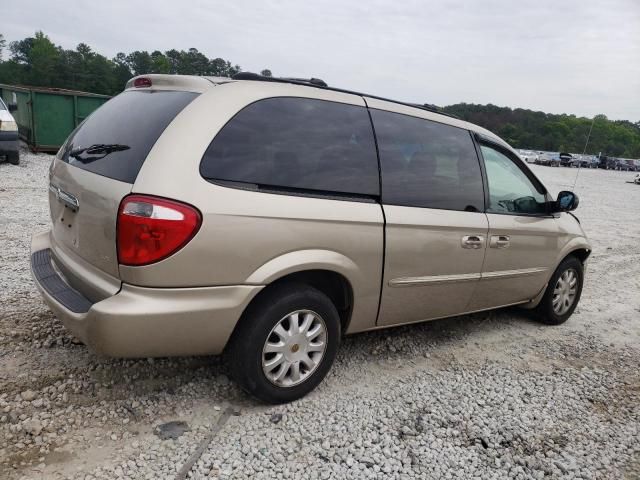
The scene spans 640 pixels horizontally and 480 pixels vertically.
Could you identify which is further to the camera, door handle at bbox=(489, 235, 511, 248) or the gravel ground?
door handle at bbox=(489, 235, 511, 248)

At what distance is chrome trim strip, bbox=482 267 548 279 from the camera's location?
145 inches

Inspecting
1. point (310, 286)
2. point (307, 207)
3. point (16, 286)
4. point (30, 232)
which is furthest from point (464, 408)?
point (30, 232)

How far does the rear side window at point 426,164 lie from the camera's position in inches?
120

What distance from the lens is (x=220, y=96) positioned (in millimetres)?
2477

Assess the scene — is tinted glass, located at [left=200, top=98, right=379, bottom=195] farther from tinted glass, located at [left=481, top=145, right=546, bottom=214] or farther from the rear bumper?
tinted glass, located at [left=481, top=145, right=546, bottom=214]

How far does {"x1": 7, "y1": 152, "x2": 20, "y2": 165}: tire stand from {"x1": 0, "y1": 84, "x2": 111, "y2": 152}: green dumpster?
229 cm

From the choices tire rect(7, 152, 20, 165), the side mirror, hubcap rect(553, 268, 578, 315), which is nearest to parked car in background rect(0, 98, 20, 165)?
tire rect(7, 152, 20, 165)

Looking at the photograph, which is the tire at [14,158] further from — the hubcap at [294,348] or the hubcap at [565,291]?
the hubcap at [565,291]

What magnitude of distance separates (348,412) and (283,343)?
58cm

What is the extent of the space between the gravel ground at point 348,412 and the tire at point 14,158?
28.7 feet

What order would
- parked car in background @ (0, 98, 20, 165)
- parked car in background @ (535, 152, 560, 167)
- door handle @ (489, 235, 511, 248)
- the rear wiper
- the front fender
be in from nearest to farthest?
the rear wiper < door handle @ (489, 235, 511, 248) < the front fender < parked car in background @ (0, 98, 20, 165) < parked car in background @ (535, 152, 560, 167)

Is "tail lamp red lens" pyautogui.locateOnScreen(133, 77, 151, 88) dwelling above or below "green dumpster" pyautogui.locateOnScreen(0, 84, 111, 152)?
above

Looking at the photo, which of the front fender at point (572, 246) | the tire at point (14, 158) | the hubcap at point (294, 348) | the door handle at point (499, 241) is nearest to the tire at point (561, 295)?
the front fender at point (572, 246)

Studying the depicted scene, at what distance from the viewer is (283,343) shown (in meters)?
2.65
